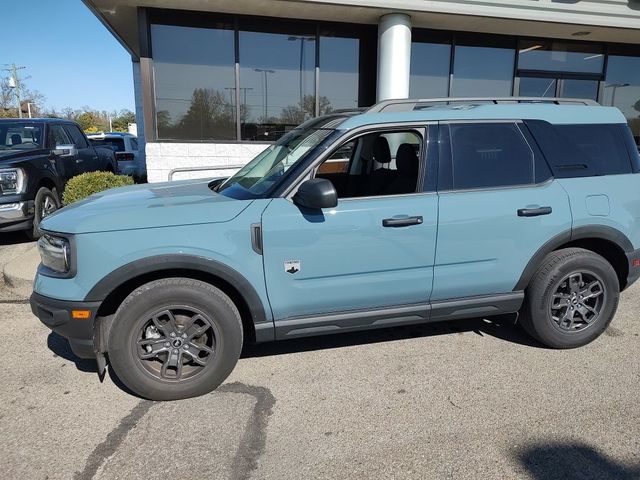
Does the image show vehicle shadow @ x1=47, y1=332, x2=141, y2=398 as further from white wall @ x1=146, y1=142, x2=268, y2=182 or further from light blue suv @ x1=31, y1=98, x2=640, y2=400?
white wall @ x1=146, y1=142, x2=268, y2=182

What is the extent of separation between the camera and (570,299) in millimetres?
3885

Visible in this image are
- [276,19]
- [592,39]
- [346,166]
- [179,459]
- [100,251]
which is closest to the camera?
[179,459]


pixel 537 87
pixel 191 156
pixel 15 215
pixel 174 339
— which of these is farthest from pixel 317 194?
pixel 537 87

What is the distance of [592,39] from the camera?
11.5 m

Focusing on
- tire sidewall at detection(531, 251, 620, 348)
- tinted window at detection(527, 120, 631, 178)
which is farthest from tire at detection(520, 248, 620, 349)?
tinted window at detection(527, 120, 631, 178)

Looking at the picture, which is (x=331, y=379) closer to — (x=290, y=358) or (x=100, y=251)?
(x=290, y=358)

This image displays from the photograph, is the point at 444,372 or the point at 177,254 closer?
the point at 177,254

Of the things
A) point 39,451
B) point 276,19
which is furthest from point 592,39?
point 39,451

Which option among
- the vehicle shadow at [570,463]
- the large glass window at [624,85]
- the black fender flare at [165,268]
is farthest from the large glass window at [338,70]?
the vehicle shadow at [570,463]

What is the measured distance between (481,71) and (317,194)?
960cm

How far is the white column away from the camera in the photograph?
950 cm

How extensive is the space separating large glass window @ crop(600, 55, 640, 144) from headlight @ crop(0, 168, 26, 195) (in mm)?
12580

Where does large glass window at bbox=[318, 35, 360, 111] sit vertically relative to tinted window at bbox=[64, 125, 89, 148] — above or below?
above

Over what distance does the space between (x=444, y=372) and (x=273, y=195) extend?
1.77 m
